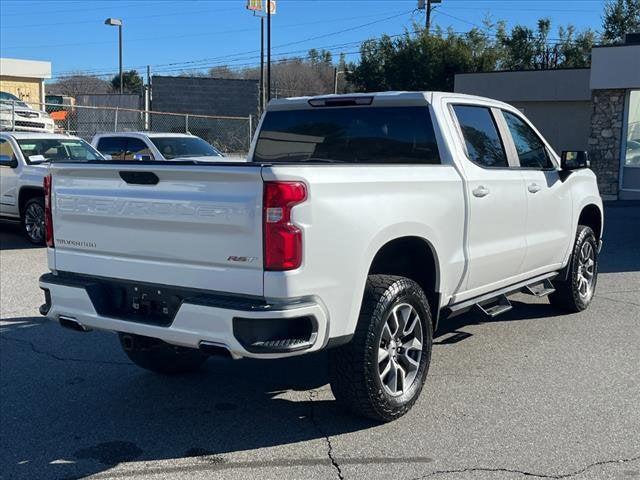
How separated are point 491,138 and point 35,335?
4366 mm

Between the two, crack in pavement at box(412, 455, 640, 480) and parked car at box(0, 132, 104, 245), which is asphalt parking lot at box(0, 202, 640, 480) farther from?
parked car at box(0, 132, 104, 245)

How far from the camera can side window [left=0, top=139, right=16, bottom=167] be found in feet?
41.2

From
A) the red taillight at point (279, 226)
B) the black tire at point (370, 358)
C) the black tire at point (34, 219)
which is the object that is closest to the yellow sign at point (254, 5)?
the black tire at point (34, 219)

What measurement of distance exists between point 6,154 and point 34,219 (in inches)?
54.1

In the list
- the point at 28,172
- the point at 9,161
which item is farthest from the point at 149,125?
the point at 28,172

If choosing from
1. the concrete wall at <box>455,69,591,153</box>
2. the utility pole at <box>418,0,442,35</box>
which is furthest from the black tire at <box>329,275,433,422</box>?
the utility pole at <box>418,0,442,35</box>

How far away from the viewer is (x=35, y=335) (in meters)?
6.78

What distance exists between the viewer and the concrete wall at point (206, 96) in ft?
159

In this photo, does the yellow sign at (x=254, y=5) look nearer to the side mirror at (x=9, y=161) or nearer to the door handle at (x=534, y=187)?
the side mirror at (x=9, y=161)

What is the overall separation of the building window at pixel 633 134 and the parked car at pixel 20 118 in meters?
18.0

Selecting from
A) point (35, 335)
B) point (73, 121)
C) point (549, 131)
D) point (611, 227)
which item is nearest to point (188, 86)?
point (73, 121)

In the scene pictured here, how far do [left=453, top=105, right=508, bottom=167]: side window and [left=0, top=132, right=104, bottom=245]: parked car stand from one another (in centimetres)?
809

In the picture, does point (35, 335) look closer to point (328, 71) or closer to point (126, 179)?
point (126, 179)

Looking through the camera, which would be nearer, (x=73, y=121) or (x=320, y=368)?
(x=320, y=368)
